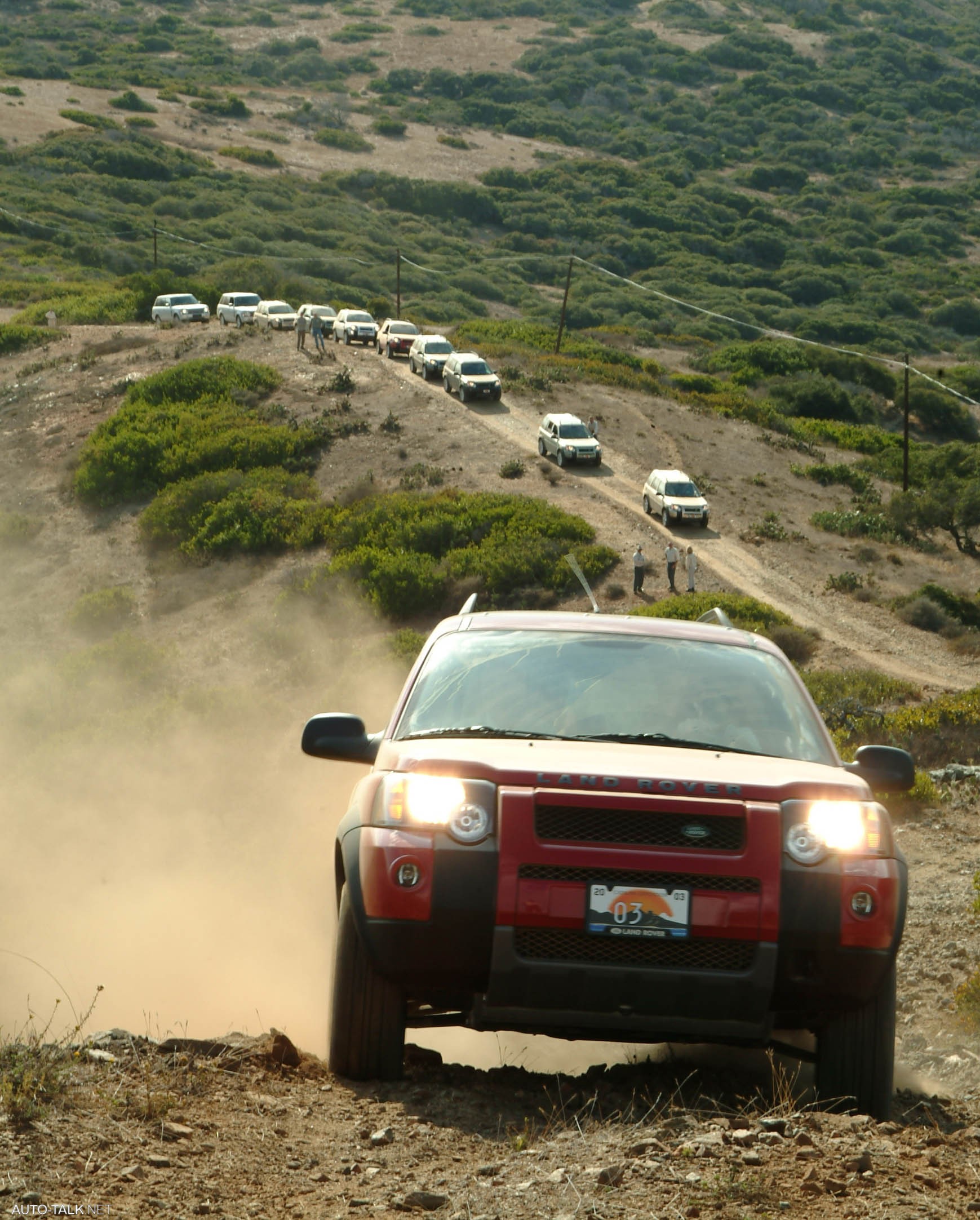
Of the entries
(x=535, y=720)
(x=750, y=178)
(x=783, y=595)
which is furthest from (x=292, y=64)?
(x=535, y=720)

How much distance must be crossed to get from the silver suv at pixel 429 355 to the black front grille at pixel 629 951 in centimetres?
4673

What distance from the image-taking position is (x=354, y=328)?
56.8m

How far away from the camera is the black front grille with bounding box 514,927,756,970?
15.5ft

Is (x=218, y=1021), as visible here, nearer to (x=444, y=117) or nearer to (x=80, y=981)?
(x=80, y=981)

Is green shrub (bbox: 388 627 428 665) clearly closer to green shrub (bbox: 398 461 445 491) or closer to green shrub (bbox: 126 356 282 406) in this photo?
green shrub (bbox: 398 461 445 491)

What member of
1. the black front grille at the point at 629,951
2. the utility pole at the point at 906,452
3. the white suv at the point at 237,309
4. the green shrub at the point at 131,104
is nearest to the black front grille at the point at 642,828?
the black front grille at the point at 629,951

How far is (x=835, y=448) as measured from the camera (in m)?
51.8

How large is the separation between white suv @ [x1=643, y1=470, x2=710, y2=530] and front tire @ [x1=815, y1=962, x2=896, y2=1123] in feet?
105

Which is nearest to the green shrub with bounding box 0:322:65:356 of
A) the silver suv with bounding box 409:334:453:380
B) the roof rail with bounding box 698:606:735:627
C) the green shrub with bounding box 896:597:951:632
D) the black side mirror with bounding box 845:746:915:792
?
the silver suv with bounding box 409:334:453:380

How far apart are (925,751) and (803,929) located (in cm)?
1000

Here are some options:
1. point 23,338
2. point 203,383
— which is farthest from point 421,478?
point 23,338

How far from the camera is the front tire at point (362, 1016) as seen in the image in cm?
506

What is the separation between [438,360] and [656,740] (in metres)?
46.4

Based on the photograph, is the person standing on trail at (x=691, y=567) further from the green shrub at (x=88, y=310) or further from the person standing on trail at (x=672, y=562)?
the green shrub at (x=88, y=310)
